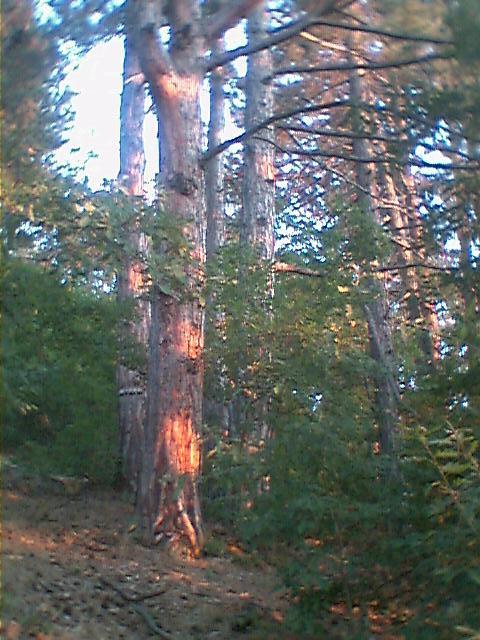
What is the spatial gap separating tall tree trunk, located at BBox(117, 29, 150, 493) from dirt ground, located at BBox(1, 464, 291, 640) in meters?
2.89

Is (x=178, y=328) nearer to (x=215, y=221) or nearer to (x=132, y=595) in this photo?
(x=132, y=595)

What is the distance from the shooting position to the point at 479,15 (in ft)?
28.6

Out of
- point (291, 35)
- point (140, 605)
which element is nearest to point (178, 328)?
point (140, 605)

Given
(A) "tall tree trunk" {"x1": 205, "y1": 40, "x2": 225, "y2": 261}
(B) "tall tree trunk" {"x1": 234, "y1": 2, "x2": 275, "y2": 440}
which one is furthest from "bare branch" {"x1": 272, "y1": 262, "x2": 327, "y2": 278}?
(A) "tall tree trunk" {"x1": 205, "y1": 40, "x2": 225, "y2": 261}

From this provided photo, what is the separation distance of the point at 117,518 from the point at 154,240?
4332 millimetres

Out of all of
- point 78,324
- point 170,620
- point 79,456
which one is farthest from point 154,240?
point 79,456

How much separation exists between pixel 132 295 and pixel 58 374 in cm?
281

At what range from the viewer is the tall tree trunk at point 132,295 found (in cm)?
1470

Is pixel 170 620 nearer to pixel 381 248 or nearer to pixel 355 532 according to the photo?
pixel 355 532

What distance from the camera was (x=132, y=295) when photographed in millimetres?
14625

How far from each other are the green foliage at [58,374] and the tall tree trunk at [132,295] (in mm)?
251

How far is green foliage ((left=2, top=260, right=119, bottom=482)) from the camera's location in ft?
25.4

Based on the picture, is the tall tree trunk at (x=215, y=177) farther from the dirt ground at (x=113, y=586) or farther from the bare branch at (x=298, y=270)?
the dirt ground at (x=113, y=586)

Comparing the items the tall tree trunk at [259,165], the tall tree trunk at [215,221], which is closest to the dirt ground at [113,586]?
the tall tree trunk at [215,221]
